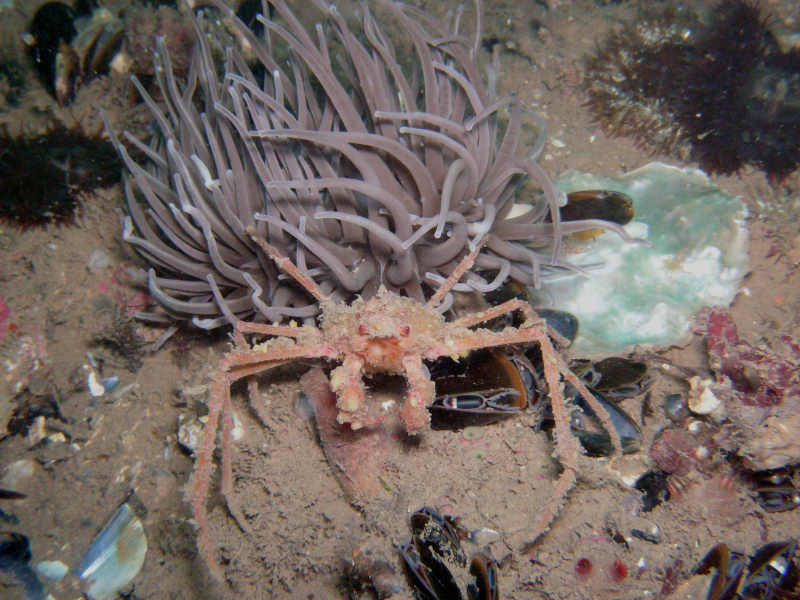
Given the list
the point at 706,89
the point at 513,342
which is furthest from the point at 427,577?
the point at 706,89

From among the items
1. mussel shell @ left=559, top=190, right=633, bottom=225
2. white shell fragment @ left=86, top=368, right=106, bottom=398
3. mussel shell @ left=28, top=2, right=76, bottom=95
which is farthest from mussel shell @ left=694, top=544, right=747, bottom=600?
mussel shell @ left=28, top=2, right=76, bottom=95

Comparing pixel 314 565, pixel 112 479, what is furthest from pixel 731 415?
pixel 112 479

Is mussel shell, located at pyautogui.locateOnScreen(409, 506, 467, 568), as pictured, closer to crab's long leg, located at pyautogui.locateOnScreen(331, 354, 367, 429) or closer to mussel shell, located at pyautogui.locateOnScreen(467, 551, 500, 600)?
mussel shell, located at pyautogui.locateOnScreen(467, 551, 500, 600)

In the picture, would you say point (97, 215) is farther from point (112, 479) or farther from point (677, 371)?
point (677, 371)

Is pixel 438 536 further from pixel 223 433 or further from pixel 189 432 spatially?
pixel 189 432

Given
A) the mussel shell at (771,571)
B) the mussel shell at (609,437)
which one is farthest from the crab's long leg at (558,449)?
the mussel shell at (771,571)
